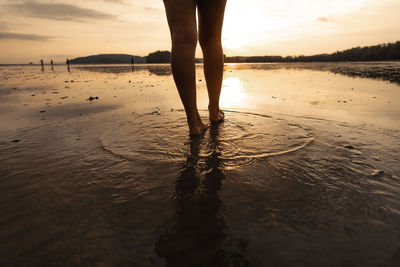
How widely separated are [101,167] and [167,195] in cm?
63

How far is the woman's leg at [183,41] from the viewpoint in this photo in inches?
81.4

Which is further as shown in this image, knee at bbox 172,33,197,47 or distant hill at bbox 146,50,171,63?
distant hill at bbox 146,50,171,63

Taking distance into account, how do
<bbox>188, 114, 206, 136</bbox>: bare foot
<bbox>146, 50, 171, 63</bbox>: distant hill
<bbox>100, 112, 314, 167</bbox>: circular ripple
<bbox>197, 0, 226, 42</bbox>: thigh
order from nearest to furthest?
<bbox>100, 112, 314, 167</bbox>: circular ripple < <bbox>188, 114, 206, 136</bbox>: bare foot < <bbox>197, 0, 226, 42</bbox>: thigh < <bbox>146, 50, 171, 63</bbox>: distant hill

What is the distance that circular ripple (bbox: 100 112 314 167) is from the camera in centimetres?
182

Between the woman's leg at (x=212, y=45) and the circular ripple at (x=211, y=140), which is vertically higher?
the woman's leg at (x=212, y=45)

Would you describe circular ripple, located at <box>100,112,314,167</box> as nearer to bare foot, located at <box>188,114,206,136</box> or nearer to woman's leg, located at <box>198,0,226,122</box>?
bare foot, located at <box>188,114,206,136</box>

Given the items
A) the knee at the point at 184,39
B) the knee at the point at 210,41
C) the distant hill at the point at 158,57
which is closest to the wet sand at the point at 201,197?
the knee at the point at 184,39

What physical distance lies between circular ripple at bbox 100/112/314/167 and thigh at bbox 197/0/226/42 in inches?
41.4

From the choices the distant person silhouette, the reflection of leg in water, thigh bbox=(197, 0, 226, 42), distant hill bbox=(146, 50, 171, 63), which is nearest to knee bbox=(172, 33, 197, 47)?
the distant person silhouette

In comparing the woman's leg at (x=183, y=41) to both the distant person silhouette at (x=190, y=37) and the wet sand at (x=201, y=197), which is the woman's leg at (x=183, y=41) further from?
the wet sand at (x=201, y=197)

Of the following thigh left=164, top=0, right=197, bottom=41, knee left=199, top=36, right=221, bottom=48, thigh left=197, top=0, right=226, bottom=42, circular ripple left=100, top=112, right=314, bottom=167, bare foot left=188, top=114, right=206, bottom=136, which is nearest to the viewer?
circular ripple left=100, top=112, right=314, bottom=167

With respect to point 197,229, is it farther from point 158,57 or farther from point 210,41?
point 158,57

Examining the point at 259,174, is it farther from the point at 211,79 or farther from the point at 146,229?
the point at 211,79

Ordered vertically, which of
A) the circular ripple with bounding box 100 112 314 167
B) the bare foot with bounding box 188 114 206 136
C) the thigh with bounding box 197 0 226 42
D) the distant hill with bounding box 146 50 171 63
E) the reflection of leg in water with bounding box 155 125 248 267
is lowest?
the reflection of leg in water with bounding box 155 125 248 267
